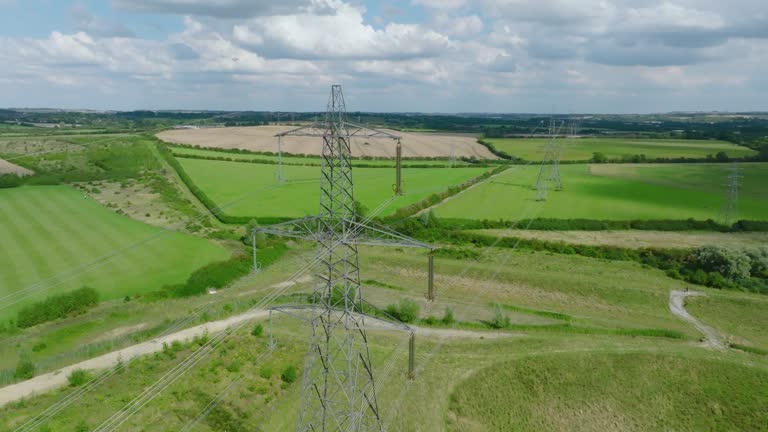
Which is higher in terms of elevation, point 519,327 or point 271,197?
point 271,197

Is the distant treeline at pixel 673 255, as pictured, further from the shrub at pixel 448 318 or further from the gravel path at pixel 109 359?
the gravel path at pixel 109 359

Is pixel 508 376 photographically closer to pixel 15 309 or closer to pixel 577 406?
pixel 577 406

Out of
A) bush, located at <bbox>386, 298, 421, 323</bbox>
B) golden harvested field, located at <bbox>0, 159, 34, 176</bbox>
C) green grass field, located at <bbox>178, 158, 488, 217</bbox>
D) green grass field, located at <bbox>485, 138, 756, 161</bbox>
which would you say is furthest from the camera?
green grass field, located at <bbox>485, 138, 756, 161</bbox>

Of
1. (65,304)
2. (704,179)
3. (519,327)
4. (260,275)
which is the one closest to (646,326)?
(519,327)

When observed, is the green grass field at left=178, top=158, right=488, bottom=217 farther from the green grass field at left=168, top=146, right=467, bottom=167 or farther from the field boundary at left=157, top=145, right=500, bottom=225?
the green grass field at left=168, top=146, right=467, bottom=167

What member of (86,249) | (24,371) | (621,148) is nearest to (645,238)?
(24,371)

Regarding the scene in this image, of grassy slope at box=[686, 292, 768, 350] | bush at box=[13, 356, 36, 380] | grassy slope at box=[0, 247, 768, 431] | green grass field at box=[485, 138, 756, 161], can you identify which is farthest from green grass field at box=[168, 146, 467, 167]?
bush at box=[13, 356, 36, 380]

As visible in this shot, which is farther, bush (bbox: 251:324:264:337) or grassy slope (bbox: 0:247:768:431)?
bush (bbox: 251:324:264:337)
